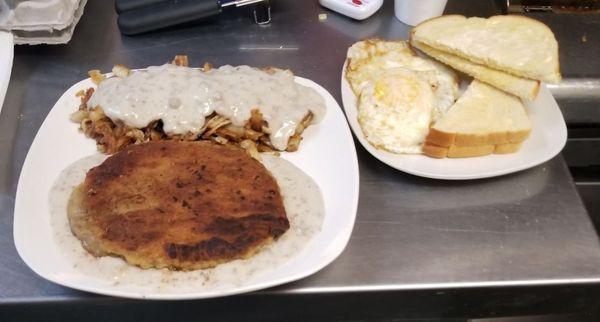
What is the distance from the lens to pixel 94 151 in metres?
1.30

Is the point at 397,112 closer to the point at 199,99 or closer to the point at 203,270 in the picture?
the point at 199,99

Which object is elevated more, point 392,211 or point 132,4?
point 132,4

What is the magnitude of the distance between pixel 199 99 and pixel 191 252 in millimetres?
451

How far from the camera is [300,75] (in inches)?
62.8

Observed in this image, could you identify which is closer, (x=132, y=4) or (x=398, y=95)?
(x=398, y=95)

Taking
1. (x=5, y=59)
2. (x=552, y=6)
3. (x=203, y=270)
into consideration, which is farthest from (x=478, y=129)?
(x=5, y=59)

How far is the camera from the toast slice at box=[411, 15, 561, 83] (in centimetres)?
141

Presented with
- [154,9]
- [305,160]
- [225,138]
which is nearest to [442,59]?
[305,160]

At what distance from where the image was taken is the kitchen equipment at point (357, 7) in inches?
69.5

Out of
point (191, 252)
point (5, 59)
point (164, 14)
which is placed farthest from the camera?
point (164, 14)

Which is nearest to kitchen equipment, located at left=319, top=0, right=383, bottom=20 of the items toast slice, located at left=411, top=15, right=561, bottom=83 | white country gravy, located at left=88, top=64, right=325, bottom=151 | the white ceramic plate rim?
toast slice, located at left=411, top=15, right=561, bottom=83

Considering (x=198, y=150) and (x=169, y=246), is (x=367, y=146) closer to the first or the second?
(x=198, y=150)

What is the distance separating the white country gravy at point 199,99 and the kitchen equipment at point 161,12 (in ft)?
1.21

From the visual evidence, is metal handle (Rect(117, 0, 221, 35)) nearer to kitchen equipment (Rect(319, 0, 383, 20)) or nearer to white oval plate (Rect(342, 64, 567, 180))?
kitchen equipment (Rect(319, 0, 383, 20))
